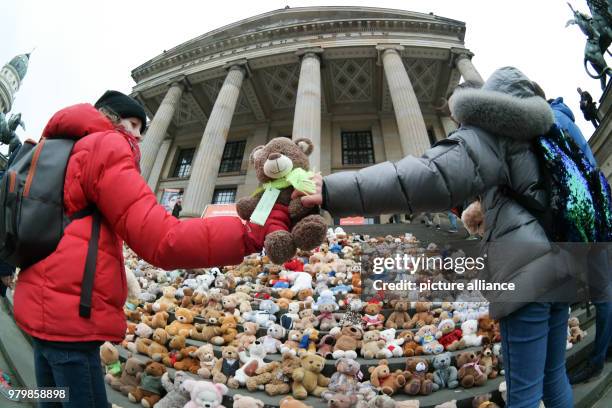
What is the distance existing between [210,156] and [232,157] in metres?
7.68

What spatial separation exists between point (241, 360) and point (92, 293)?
7.96 ft

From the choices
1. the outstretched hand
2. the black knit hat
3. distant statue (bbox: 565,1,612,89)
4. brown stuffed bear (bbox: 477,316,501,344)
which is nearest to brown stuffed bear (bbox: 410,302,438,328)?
brown stuffed bear (bbox: 477,316,501,344)

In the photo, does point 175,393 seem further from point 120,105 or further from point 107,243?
point 120,105

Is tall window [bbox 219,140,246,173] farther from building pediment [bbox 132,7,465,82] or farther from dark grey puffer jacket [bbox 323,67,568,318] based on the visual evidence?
dark grey puffer jacket [bbox 323,67,568,318]

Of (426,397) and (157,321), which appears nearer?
(426,397)

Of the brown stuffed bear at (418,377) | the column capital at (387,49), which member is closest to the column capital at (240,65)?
the column capital at (387,49)

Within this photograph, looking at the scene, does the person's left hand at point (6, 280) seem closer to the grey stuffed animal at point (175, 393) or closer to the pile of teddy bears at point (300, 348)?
the pile of teddy bears at point (300, 348)

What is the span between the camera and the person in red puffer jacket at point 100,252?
1048 millimetres

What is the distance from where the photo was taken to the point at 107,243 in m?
1.17

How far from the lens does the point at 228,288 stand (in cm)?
502

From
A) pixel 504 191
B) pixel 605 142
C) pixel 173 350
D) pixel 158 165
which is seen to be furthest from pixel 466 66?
pixel 158 165

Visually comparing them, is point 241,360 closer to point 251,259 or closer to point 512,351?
point 512,351

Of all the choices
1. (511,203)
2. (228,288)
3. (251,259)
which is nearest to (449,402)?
(511,203)

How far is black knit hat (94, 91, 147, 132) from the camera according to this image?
5.09 feet
